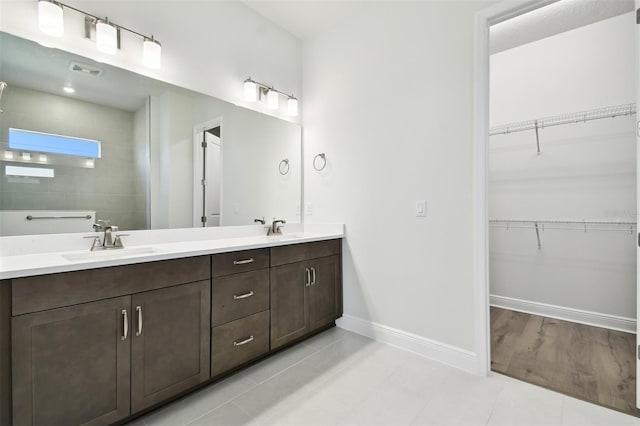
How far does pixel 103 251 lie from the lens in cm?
171

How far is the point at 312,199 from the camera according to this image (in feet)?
9.68

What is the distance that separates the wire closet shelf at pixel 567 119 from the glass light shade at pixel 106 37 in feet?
11.1

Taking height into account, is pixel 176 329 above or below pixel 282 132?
below

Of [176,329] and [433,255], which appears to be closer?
[176,329]

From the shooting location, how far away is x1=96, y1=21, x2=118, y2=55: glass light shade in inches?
67.6

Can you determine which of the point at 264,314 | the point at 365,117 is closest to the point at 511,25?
the point at 365,117

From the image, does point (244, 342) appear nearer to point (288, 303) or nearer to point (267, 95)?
point (288, 303)

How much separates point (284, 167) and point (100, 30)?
1.59m

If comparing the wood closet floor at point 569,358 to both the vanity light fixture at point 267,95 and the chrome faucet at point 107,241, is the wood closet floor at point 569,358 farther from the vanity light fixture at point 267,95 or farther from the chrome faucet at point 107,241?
the vanity light fixture at point 267,95

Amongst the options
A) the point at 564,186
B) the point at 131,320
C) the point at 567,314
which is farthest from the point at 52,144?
the point at 567,314

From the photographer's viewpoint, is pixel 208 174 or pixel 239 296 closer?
pixel 239 296

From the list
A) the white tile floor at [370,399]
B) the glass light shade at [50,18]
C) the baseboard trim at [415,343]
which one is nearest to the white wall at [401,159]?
the baseboard trim at [415,343]

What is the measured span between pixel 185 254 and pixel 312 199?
1.52 m

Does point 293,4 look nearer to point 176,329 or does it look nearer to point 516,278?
point 176,329
